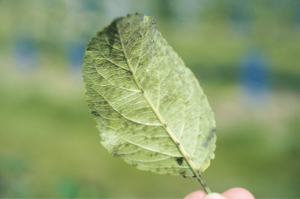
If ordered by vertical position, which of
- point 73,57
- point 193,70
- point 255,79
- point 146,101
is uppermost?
point 73,57

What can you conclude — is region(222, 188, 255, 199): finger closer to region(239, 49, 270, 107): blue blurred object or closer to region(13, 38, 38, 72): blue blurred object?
region(239, 49, 270, 107): blue blurred object

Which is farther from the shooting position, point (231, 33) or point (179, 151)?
point (231, 33)

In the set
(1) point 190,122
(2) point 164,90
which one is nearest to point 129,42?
(2) point 164,90

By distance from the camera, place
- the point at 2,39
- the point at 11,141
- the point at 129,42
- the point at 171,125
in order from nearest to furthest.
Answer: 1. the point at 129,42
2. the point at 171,125
3. the point at 11,141
4. the point at 2,39

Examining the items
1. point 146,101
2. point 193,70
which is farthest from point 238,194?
point 193,70

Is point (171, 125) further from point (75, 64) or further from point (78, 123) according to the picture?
point (75, 64)

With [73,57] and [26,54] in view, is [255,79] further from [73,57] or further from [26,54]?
[26,54]
